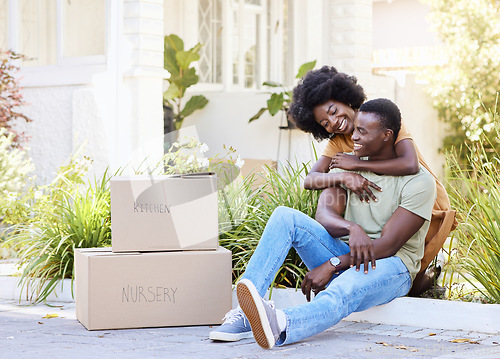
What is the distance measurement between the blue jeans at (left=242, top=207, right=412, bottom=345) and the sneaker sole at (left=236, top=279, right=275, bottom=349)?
13cm

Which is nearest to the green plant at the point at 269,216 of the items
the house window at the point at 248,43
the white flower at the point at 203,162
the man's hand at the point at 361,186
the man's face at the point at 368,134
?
the white flower at the point at 203,162

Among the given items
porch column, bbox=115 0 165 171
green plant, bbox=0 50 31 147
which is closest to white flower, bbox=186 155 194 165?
porch column, bbox=115 0 165 171

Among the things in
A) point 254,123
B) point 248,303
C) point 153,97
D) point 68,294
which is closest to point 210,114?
point 254,123

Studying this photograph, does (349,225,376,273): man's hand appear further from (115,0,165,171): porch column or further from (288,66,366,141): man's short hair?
(115,0,165,171): porch column

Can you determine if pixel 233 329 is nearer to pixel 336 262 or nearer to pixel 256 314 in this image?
pixel 256 314

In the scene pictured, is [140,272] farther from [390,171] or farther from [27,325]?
[390,171]

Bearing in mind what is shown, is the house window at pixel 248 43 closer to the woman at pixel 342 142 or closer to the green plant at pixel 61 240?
the green plant at pixel 61 240

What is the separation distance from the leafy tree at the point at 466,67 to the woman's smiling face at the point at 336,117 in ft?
23.6

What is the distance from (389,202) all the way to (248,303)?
101 centimetres

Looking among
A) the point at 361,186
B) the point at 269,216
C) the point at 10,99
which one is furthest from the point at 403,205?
the point at 10,99

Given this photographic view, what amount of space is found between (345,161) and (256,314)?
3.74 feet

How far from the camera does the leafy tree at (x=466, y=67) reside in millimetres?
11711

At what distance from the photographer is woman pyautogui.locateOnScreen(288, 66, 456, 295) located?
418 cm

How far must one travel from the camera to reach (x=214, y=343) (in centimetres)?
387
